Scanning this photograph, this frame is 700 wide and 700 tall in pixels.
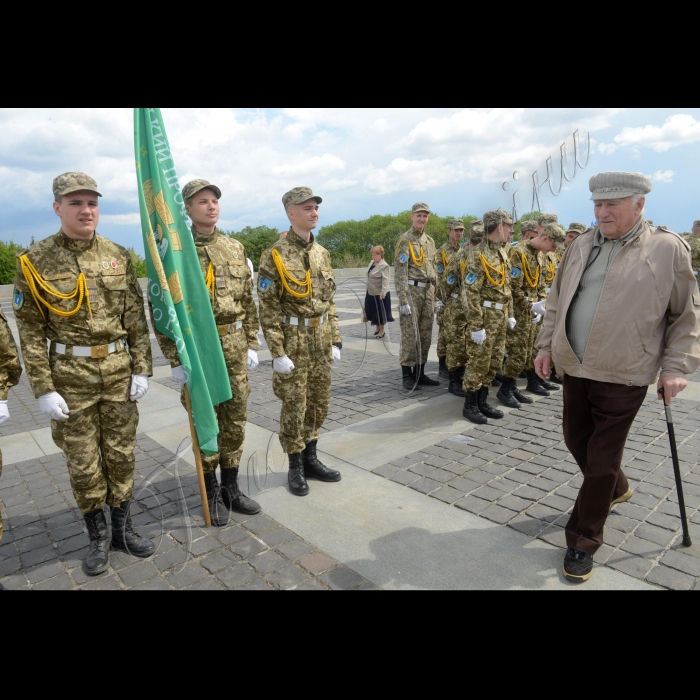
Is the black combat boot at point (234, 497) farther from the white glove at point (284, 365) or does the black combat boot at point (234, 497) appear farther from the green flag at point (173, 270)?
the white glove at point (284, 365)

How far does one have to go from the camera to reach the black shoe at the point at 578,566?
9.87 ft

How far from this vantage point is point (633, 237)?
2980 mm

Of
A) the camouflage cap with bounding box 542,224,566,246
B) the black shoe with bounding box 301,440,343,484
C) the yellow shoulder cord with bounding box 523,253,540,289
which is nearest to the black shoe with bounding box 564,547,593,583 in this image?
the black shoe with bounding box 301,440,343,484

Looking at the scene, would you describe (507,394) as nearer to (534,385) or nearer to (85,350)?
(534,385)

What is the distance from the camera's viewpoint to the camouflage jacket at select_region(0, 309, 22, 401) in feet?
9.66

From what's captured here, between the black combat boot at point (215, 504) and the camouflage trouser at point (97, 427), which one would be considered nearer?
the camouflage trouser at point (97, 427)

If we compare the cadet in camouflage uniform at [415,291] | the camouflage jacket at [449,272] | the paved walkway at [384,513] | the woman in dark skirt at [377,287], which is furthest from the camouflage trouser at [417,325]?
the woman in dark skirt at [377,287]

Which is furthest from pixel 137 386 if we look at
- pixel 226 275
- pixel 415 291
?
pixel 415 291

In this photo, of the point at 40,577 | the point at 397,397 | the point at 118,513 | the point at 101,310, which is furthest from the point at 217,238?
the point at 397,397

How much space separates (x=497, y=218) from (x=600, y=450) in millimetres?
3591

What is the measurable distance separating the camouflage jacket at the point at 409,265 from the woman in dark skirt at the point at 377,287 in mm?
2396

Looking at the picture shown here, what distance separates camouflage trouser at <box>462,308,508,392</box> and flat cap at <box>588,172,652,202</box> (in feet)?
9.76

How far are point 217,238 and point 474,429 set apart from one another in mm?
3317

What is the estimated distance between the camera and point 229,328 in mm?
3893
